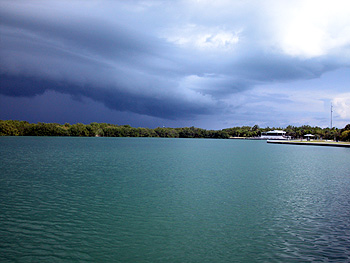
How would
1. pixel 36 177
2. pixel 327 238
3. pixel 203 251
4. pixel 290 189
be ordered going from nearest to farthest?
pixel 203 251
pixel 327 238
pixel 290 189
pixel 36 177

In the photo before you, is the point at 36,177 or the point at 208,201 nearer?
the point at 208,201

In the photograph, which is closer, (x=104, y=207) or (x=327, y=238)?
(x=327, y=238)

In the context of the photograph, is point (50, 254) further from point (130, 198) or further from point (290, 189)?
point (290, 189)

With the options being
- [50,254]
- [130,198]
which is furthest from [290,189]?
[50,254]

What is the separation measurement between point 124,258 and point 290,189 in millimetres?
14204

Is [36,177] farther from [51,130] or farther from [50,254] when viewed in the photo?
[51,130]

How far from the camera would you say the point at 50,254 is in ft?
27.6

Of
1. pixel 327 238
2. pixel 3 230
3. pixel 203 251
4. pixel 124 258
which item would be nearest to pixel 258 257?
pixel 203 251

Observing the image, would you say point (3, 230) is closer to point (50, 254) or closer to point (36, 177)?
point (50, 254)

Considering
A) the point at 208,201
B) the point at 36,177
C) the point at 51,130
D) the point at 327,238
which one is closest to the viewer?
the point at 327,238

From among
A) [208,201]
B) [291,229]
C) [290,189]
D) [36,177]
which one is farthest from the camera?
[36,177]

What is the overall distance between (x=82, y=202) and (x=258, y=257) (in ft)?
31.1

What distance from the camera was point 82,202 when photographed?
14727mm

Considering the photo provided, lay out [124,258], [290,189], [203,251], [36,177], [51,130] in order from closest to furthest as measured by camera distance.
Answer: [124,258], [203,251], [290,189], [36,177], [51,130]
